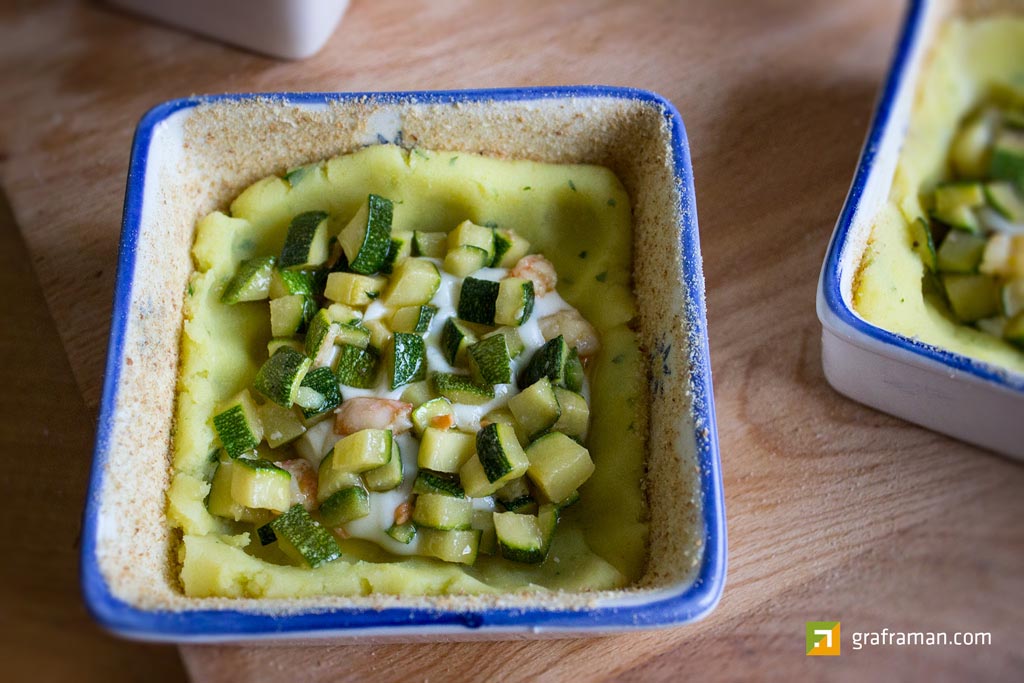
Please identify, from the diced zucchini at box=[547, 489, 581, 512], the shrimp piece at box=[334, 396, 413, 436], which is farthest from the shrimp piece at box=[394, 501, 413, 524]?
the diced zucchini at box=[547, 489, 581, 512]

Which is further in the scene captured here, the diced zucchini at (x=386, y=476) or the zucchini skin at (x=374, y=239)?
the zucchini skin at (x=374, y=239)

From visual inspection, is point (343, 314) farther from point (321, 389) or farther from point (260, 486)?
point (260, 486)

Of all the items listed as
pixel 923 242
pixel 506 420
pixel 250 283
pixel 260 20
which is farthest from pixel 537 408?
pixel 260 20

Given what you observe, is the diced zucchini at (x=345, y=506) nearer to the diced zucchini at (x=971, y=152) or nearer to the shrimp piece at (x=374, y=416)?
the shrimp piece at (x=374, y=416)

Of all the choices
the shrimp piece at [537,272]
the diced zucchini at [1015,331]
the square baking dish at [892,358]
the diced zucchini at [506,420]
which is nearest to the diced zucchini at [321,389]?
the diced zucchini at [506,420]
